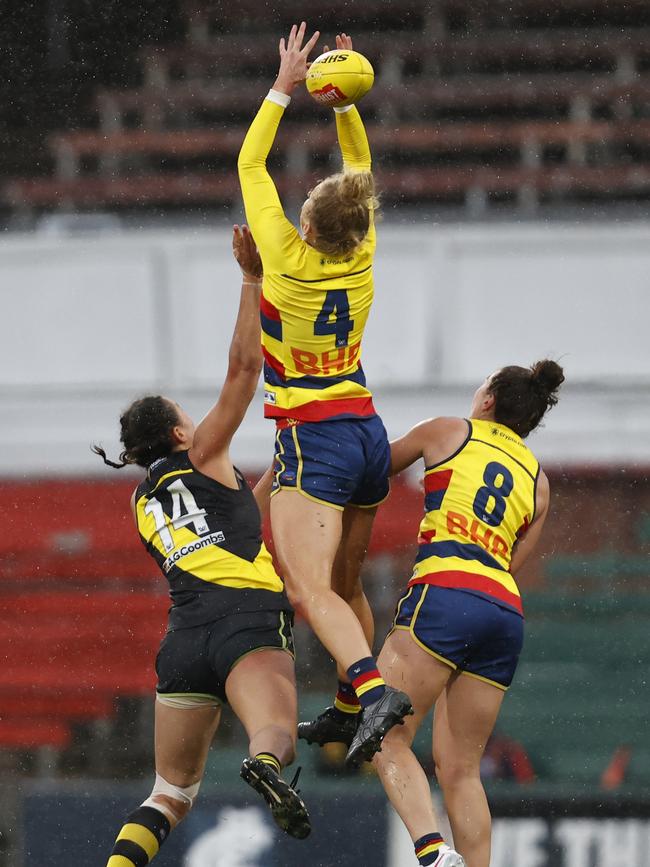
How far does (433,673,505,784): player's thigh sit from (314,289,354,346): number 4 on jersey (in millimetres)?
1022

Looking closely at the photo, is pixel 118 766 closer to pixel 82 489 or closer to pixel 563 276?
pixel 82 489

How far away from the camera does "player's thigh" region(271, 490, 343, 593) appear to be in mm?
3600

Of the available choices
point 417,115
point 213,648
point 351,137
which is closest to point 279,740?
point 213,648

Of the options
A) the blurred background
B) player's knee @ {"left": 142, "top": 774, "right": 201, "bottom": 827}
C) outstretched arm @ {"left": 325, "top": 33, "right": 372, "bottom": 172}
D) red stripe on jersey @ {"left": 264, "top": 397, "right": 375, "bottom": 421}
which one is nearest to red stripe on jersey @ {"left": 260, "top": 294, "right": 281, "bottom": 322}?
red stripe on jersey @ {"left": 264, "top": 397, "right": 375, "bottom": 421}

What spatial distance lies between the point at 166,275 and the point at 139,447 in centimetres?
388

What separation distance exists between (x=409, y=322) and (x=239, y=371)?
384 centimetres

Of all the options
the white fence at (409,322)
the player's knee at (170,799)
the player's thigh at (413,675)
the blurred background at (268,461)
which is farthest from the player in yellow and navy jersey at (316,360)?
the white fence at (409,322)

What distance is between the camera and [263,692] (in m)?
3.78

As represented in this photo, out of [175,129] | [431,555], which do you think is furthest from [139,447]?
[175,129]

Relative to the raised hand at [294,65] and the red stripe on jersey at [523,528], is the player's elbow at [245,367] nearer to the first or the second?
the raised hand at [294,65]

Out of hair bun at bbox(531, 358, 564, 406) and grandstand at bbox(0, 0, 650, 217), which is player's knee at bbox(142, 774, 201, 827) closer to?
hair bun at bbox(531, 358, 564, 406)

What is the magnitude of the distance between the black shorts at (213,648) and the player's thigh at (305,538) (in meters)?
0.30

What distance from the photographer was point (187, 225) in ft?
26.3

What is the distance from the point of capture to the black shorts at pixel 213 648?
385 centimetres
